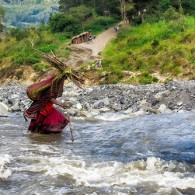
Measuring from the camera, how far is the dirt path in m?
43.9

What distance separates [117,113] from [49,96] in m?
6.87

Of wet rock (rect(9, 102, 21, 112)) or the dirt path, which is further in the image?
the dirt path

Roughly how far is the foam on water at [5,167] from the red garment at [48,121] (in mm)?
3621

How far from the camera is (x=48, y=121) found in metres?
15.2

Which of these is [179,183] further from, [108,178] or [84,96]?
[84,96]

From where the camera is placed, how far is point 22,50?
148 ft

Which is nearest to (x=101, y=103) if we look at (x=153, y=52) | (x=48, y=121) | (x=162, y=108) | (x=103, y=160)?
(x=162, y=108)

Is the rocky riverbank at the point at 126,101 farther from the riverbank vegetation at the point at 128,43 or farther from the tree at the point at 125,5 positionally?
the tree at the point at 125,5

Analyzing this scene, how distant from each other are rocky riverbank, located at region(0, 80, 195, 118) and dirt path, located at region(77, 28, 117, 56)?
1713 cm

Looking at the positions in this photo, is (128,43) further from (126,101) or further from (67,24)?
(126,101)

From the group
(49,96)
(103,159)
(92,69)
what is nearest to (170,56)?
(92,69)

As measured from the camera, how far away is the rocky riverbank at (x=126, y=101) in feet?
Result: 68.4


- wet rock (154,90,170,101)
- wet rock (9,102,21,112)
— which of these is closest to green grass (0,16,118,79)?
wet rock (9,102,21,112)

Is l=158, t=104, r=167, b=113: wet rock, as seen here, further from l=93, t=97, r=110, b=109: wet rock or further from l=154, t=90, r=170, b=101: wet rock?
l=93, t=97, r=110, b=109: wet rock
